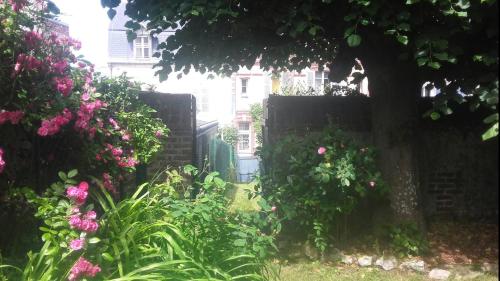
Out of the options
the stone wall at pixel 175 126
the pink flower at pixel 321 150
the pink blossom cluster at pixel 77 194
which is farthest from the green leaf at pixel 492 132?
the stone wall at pixel 175 126

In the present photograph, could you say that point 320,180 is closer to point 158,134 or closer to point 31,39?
point 158,134

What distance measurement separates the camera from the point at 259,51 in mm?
6008

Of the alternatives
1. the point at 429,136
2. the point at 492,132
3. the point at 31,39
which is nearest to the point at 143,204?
the point at 31,39

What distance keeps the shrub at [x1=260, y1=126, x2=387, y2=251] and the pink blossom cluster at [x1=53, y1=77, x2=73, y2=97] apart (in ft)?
9.11

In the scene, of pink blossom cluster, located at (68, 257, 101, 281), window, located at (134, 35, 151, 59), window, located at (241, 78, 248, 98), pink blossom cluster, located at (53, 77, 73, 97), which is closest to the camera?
pink blossom cluster, located at (68, 257, 101, 281)

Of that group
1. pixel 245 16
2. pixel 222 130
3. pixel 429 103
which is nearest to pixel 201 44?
pixel 245 16

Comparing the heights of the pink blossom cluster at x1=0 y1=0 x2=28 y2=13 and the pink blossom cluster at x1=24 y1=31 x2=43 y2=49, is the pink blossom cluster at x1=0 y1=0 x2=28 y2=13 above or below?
above

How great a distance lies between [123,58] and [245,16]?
1094 inches

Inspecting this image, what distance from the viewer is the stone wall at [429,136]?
6758mm

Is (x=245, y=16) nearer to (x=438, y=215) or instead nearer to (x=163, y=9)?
(x=163, y=9)

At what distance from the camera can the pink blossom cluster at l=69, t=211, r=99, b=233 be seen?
9.22 feet

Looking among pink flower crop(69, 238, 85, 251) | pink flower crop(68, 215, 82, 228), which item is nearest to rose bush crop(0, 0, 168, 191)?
pink flower crop(68, 215, 82, 228)

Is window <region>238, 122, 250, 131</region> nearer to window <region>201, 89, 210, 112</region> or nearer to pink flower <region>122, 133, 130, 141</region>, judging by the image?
window <region>201, 89, 210, 112</region>

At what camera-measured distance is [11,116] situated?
3.16 metres
